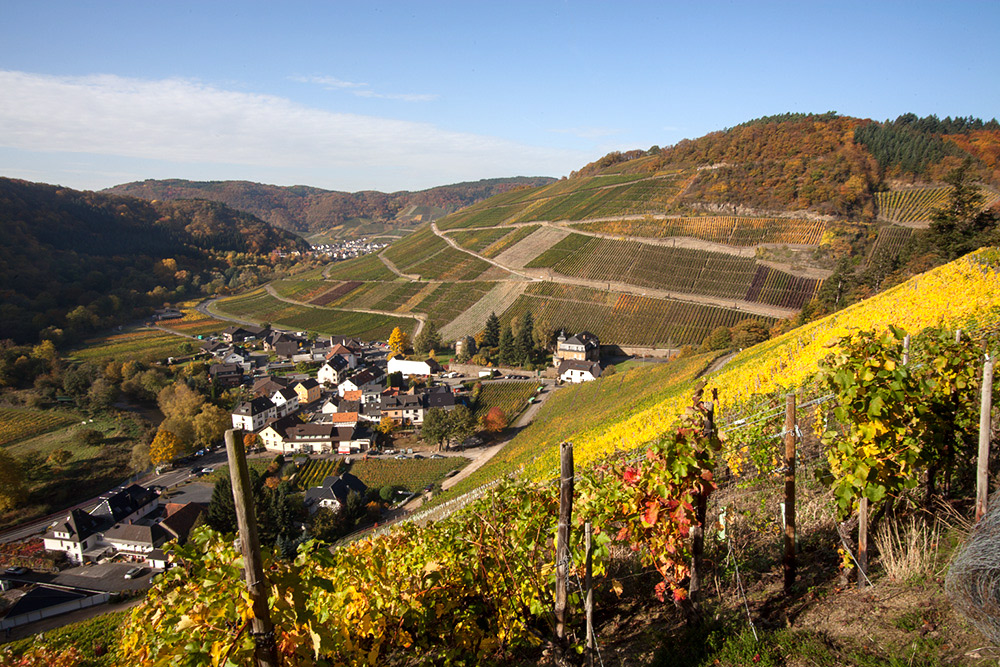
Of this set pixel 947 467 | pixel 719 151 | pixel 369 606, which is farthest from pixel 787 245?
pixel 369 606

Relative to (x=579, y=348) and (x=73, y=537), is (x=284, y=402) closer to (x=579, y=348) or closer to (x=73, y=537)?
(x=73, y=537)

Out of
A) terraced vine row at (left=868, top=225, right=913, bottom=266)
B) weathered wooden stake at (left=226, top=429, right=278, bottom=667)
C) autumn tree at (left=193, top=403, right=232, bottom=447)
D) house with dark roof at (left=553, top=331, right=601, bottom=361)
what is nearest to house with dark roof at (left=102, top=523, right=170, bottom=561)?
autumn tree at (left=193, top=403, right=232, bottom=447)

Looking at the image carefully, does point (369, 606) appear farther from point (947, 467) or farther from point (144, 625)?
point (947, 467)

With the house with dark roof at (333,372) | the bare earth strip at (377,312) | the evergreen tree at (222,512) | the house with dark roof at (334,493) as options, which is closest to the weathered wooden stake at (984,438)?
the evergreen tree at (222,512)

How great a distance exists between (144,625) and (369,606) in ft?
5.54

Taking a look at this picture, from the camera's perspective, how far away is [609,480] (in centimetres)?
513

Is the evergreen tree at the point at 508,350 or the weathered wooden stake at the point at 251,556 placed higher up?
the weathered wooden stake at the point at 251,556

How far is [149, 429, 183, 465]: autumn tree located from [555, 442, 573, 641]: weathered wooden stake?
4300 cm

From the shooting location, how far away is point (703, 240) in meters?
67.4

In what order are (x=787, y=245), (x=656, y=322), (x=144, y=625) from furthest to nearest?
1. (x=787, y=245)
2. (x=656, y=322)
3. (x=144, y=625)

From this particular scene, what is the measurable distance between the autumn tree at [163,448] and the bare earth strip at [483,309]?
32.2 metres

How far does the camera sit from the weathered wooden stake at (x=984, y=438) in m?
4.50

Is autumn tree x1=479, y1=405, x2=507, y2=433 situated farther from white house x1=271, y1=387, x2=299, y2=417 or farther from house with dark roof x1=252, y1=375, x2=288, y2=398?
house with dark roof x1=252, y1=375, x2=288, y2=398

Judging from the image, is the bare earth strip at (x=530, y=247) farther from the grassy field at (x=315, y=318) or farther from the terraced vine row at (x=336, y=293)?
the terraced vine row at (x=336, y=293)
